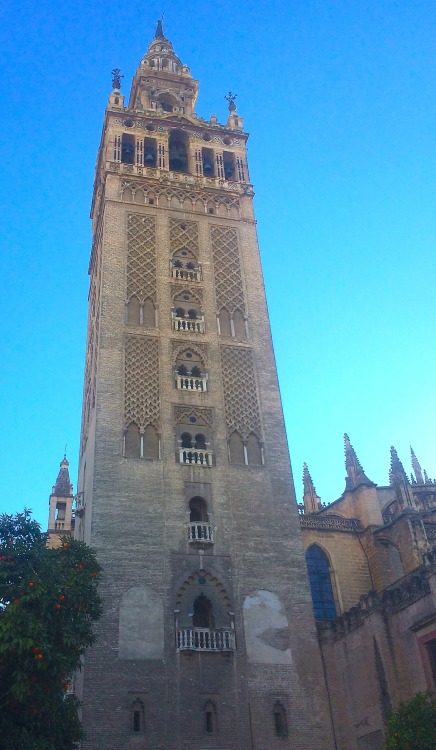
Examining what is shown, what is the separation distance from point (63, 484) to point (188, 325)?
2219 cm

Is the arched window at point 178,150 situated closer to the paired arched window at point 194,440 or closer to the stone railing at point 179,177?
the stone railing at point 179,177

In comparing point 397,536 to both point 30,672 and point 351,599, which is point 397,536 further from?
point 30,672

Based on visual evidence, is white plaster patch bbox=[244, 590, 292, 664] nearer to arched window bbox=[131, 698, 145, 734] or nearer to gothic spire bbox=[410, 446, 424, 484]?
arched window bbox=[131, 698, 145, 734]

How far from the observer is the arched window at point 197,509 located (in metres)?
23.2

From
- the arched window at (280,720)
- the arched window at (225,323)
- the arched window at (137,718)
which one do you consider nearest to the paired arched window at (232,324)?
the arched window at (225,323)

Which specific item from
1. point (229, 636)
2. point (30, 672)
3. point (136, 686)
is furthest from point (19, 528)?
point (229, 636)

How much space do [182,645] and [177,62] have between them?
30.7 meters

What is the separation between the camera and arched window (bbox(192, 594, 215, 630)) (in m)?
21.4

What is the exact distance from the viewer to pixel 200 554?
22.0m

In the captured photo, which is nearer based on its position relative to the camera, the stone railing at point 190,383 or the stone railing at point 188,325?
the stone railing at point 190,383

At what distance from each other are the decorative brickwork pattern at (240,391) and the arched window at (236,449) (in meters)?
0.18

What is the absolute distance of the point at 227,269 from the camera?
29.2m

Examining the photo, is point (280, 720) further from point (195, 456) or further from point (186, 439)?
point (186, 439)

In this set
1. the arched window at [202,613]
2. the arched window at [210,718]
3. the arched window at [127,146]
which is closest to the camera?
the arched window at [210,718]
